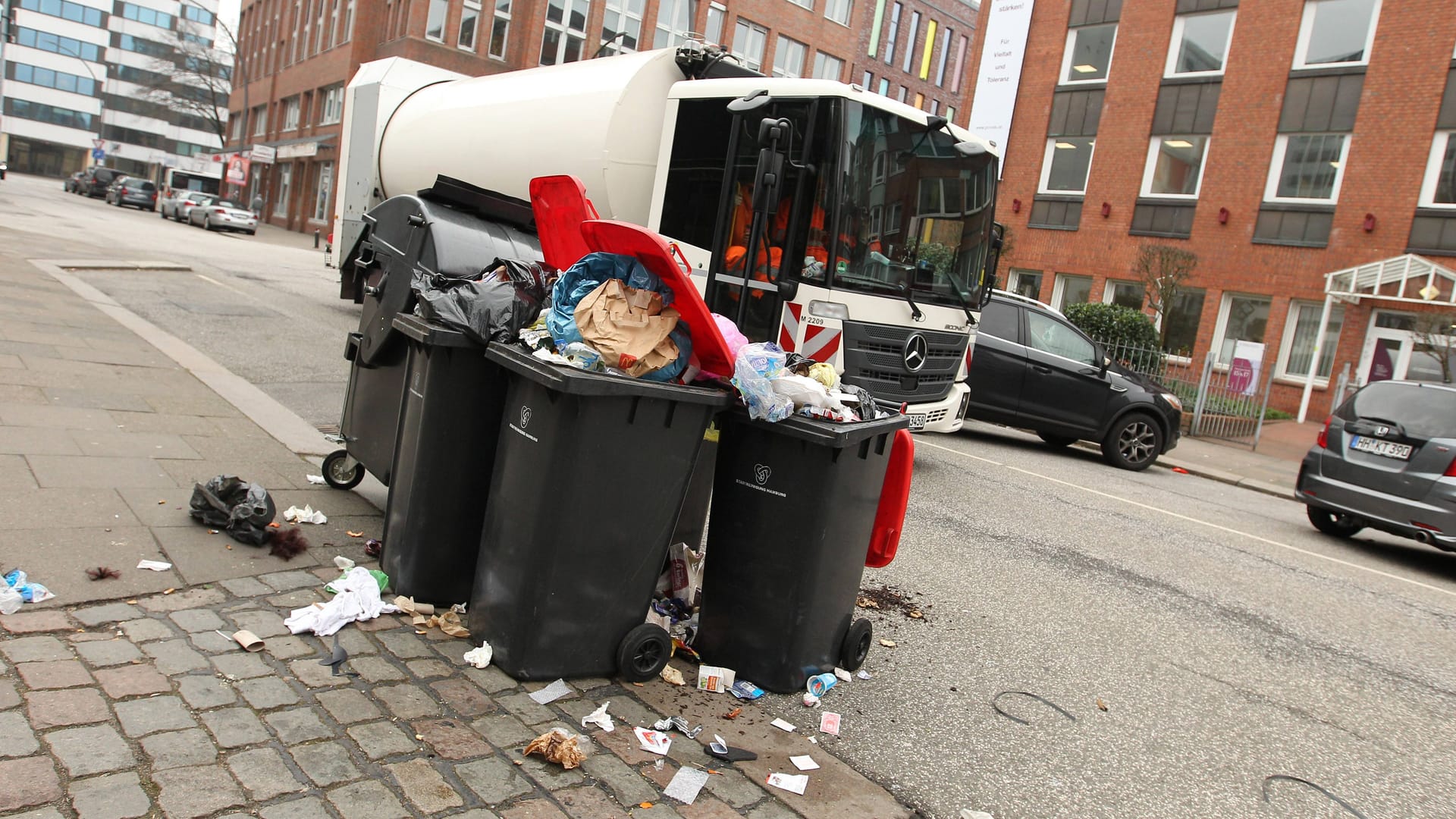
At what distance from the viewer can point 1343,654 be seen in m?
5.30

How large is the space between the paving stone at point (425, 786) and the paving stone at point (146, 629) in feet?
3.91

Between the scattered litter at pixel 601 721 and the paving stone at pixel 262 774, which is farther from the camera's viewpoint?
the scattered litter at pixel 601 721

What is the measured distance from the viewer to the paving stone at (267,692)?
300cm

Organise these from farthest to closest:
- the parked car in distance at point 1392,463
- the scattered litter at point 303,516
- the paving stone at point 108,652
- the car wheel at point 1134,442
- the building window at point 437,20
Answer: the building window at point 437,20 → the car wheel at point 1134,442 → the parked car in distance at point 1392,463 → the scattered litter at point 303,516 → the paving stone at point 108,652

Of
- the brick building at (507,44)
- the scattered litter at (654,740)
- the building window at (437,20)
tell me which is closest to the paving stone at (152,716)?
the scattered litter at (654,740)

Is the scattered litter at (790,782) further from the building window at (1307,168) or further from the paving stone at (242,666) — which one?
the building window at (1307,168)

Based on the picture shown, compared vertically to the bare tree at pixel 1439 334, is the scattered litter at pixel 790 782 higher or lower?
lower

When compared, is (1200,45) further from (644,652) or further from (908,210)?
(644,652)

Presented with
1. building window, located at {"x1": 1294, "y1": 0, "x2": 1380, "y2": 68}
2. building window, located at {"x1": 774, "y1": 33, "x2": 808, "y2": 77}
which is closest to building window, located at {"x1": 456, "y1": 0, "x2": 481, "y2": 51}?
building window, located at {"x1": 774, "y1": 33, "x2": 808, "y2": 77}

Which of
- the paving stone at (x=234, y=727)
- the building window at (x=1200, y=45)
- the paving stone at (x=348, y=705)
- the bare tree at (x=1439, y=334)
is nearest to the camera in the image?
the paving stone at (x=234, y=727)

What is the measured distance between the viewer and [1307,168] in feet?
70.6

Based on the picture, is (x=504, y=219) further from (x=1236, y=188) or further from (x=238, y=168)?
(x=238, y=168)

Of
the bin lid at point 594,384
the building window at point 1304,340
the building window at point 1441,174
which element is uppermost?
the building window at point 1441,174

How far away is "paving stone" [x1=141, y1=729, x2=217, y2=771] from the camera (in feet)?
8.55
